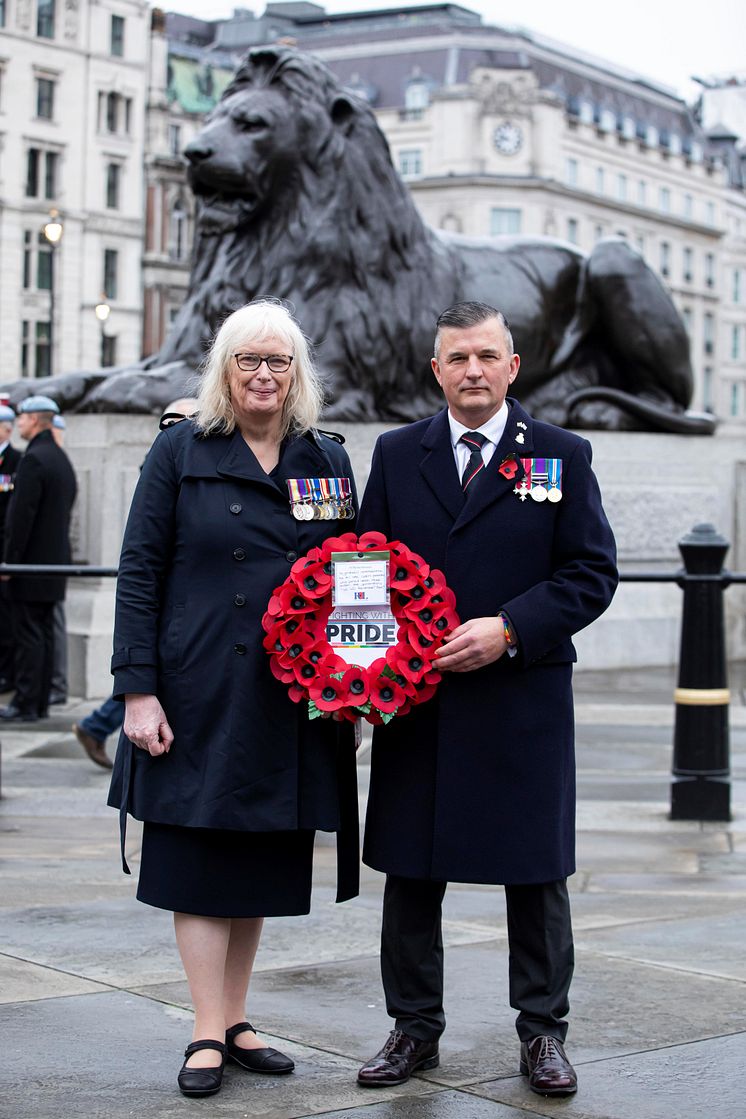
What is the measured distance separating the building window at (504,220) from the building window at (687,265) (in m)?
15.0

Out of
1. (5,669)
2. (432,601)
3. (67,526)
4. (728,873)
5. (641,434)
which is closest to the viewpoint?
(432,601)

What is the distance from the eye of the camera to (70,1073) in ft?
14.0

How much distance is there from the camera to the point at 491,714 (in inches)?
170

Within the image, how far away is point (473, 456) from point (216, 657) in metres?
0.77

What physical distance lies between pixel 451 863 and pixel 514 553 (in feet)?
2.38

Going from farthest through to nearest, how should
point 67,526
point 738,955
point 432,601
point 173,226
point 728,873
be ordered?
1. point 173,226
2. point 67,526
3. point 728,873
4. point 738,955
5. point 432,601

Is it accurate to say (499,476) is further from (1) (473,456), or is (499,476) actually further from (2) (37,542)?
(2) (37,542)

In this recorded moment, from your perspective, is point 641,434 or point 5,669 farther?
point 641,434

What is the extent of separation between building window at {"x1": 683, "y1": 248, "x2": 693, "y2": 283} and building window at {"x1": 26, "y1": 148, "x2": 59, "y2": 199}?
38309 mm

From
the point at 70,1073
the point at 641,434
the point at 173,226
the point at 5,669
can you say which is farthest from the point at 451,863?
the point at 173,226

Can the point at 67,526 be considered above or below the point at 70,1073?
above

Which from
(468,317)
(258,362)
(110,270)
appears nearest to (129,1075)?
(258,362)

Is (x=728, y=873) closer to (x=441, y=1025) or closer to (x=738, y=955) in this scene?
(x=738, y=955)

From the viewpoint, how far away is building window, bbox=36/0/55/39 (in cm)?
7125
